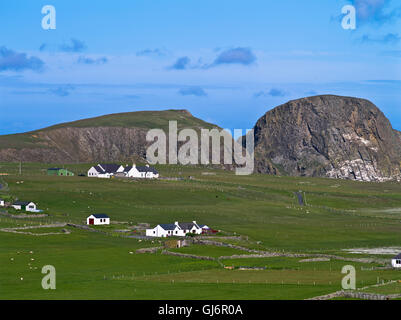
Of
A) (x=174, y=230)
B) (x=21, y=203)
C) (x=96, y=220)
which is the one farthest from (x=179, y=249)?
(x=21, y=203)

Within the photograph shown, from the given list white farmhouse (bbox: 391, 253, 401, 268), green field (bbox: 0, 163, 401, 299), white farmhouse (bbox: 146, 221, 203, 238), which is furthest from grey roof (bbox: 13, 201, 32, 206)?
white farmhouse (bbox: 391, 253, 401, 268)

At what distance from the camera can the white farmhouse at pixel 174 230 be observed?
391 ft

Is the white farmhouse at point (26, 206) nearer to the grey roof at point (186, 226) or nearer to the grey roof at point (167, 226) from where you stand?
the grey roof at point (167, 226)

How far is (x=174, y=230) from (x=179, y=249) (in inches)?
621

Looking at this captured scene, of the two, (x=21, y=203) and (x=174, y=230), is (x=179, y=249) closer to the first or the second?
(x=174, y=230)

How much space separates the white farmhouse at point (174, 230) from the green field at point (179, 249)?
315 cm

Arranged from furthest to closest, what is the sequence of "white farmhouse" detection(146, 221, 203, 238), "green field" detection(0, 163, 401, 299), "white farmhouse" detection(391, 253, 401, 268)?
"white farmhouse" detection(146, 221, 203, 238)
"white farmhouse" detection(391, 253, 401, 268)
"green field" detection(0, 163, 401, 299)

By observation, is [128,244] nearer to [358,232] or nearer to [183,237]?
[183,237]

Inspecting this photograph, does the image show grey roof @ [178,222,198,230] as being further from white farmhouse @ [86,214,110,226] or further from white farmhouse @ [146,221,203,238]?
white farmhouse @ [86,214,110,226]

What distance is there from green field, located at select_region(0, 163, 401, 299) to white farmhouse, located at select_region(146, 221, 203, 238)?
10.3 feet

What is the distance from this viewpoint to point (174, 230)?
121m

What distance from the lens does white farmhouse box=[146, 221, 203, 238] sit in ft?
391

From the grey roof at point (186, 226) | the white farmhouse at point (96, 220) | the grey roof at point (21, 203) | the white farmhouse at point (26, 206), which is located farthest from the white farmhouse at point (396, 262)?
the grey roof at point (21, 203)
